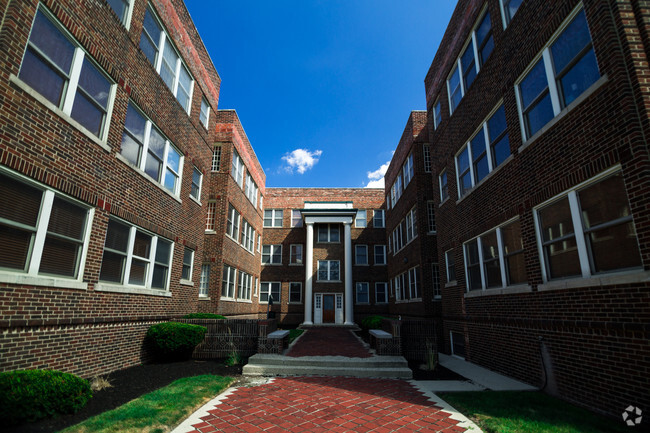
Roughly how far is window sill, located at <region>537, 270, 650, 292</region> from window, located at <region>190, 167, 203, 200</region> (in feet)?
41.6

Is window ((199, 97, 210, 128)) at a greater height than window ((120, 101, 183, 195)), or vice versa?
window ((199, 97, 210, 128))

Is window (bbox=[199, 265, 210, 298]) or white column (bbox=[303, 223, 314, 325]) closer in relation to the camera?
window (bbox=[199, 265, 210, 298])

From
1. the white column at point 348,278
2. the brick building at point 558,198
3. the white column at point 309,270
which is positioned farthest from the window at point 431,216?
the white column at point 309,270

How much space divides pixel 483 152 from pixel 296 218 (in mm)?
21255

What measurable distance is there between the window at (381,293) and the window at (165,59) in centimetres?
2068

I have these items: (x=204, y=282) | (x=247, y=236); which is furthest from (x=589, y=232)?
(x=247, y=236)

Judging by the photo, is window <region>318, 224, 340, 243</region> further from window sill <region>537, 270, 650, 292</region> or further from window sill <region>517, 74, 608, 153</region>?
window sill <region>537, 270, 650, 292</region>

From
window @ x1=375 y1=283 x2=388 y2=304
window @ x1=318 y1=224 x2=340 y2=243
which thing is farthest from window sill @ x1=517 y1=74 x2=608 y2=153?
window @ x1=375 y1=283 x2=388 y2=304

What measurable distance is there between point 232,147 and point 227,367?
12579mm

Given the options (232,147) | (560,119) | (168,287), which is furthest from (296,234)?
(560,119)

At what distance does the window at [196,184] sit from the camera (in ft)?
46.4

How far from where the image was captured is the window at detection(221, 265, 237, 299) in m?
17.8

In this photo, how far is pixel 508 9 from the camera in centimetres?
912

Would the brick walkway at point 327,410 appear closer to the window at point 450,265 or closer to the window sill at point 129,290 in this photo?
the window sill at point 129,290
